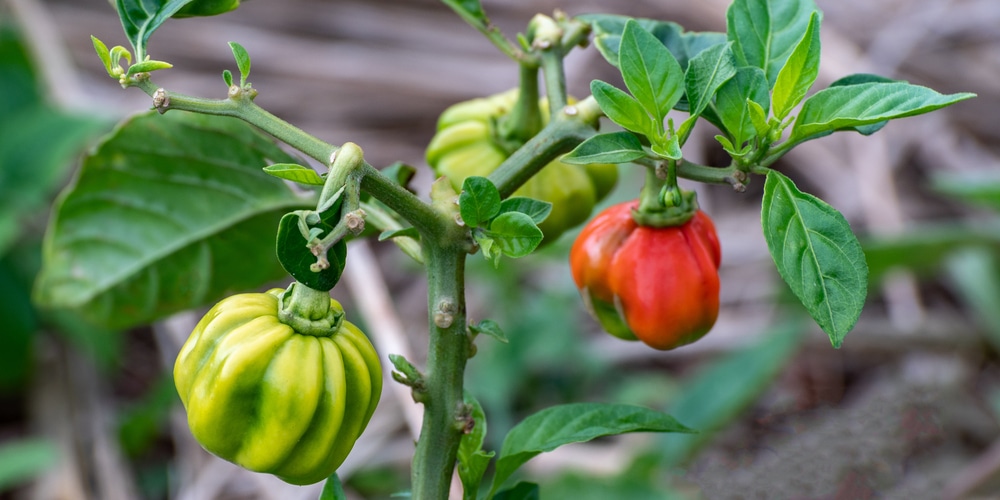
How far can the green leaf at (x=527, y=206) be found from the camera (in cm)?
83

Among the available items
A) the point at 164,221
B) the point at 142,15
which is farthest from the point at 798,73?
the point at 164,221

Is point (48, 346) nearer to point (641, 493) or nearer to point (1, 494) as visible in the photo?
point (1, 494)

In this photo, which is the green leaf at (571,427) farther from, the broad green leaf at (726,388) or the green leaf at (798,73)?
the broad green leaf at (726,388)

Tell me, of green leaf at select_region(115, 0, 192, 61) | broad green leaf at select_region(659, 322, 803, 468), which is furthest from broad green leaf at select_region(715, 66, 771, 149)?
broad green leaf at select_region(659, 322, 803, 468)

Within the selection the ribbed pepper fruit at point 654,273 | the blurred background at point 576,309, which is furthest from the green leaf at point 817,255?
the blurred background at point 576,309

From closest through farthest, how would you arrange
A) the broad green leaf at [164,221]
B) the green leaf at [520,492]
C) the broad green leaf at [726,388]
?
the green leaf at [520,492]
the broad green leaf at [164,221]
the broad green leaf at [726,388]

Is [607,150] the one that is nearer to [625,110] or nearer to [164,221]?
[625,110]

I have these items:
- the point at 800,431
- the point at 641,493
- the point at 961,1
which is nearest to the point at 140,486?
the point at 641,493

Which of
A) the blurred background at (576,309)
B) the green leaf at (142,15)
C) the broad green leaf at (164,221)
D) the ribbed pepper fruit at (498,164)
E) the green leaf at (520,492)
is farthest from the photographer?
the blurred background at (576,309)

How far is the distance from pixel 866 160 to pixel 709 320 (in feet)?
9.37

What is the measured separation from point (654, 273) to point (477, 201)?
0.84 feet

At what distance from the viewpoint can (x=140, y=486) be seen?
9.46ft

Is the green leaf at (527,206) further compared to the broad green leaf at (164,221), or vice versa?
the broad green leaf at (164,221)

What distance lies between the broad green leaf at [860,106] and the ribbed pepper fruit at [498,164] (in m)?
0.36
